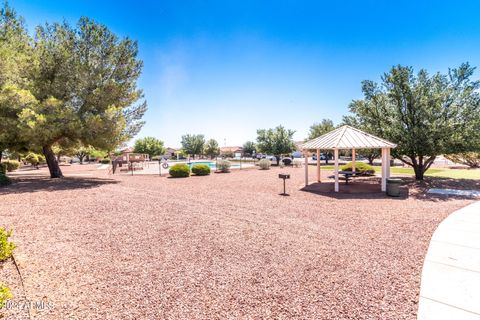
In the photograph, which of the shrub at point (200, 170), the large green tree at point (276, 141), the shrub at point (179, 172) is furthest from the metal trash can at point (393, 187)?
the large green tree at point (276, 141)

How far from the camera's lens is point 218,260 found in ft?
16.1

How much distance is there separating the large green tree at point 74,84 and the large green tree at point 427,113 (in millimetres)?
18553

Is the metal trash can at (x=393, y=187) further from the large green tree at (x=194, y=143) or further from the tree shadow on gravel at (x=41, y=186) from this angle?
the large green tree at (x=194, y=143)

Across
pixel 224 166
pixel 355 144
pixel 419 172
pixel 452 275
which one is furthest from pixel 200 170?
pixel 452 275

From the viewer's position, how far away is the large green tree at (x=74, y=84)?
14.4 metres

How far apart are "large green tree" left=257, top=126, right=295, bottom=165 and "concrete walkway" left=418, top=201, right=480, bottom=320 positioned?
108 ft

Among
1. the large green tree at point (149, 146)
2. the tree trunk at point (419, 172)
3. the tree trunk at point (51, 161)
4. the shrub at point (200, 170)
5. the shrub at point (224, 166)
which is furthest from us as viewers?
the large green tree at point (149, 146)

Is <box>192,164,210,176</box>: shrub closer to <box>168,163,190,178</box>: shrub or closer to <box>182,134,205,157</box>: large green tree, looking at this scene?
<box>168,163,190,178</box>: shrub

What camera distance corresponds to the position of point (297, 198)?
458 inches

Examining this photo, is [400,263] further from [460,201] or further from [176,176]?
[176,176]

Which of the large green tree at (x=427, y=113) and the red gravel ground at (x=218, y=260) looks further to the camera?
the large green tree at (x=427, y=113)

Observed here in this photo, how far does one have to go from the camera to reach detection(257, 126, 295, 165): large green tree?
39625 millimetres

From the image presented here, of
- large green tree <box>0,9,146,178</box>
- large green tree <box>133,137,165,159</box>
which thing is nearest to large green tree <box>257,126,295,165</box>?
large green tree <box>0,9,146,178</box>

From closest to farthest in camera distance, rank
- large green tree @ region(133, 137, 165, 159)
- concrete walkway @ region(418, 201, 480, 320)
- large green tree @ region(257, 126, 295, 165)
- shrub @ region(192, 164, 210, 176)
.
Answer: concrete walkway @ region(418, 201, 480, 320) → shrub @ region(192, 164, 210, 176) → large green tree @ region(257, 126, 295, 165) → large green tree @ region(133, 137, 165, 159)
